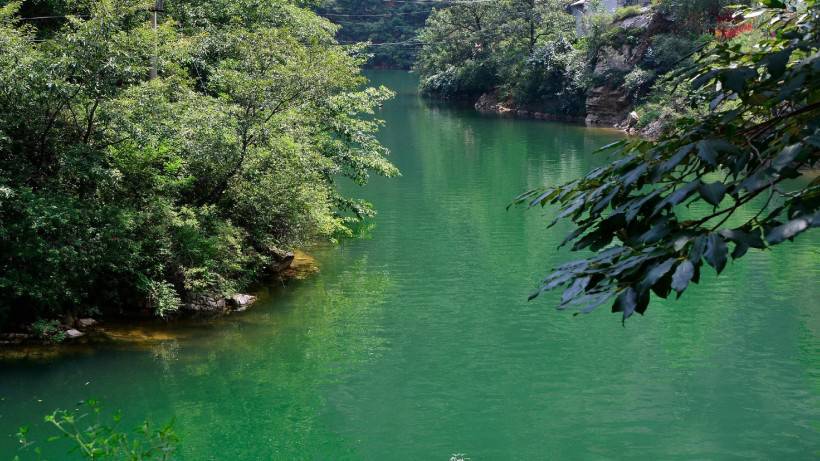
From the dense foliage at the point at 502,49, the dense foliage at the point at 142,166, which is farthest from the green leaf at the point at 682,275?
the dense foliage at the point at 502,49

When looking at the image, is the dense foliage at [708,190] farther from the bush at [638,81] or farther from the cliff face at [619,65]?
the cliff face at [619,65]

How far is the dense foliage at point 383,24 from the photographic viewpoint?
81062 mm

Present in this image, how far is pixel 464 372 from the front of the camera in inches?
446

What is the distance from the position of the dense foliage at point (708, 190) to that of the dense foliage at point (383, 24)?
78469mm

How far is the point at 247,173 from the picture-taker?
14.3 m

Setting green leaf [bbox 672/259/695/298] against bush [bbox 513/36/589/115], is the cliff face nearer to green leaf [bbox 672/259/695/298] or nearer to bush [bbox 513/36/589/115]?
bush [bbox 513/36/589/115]

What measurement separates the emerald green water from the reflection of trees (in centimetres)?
3

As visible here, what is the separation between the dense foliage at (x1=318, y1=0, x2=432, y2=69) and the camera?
266 feet

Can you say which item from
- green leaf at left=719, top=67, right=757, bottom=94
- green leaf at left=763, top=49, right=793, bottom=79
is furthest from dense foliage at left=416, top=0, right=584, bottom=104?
green leaf at left=763, top=49, right=793, bottom=79

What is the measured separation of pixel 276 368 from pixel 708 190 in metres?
9.94

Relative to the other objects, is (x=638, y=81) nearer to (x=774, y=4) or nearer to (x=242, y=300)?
(x=242, y=300)

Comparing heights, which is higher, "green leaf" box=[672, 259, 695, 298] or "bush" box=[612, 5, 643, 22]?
"bush" box=[612, 5, 643, 22]

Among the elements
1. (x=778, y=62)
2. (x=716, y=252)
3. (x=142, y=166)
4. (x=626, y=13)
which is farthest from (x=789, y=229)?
(x=626, y=13)

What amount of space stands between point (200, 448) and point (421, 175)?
19.1m
